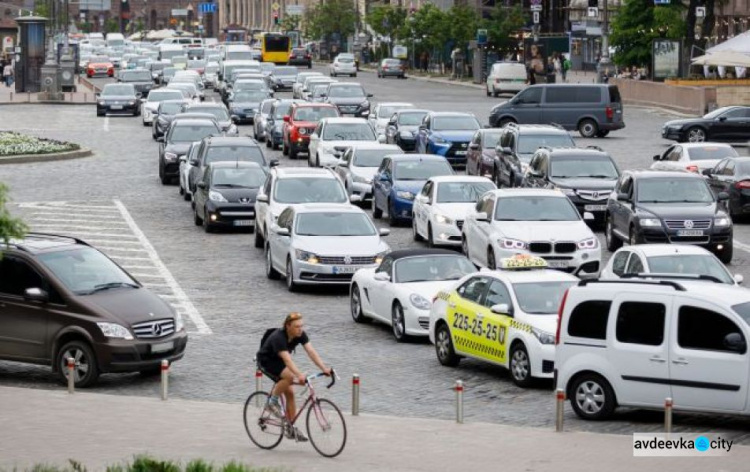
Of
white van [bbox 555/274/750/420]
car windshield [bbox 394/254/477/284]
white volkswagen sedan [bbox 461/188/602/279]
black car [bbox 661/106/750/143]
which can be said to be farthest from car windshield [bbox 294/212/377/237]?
black car [bbox 661/106/750/143]

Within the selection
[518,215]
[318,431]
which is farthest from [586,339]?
[518,215]

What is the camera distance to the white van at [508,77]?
8588 cm

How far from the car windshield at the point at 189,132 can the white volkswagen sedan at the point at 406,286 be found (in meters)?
22.2

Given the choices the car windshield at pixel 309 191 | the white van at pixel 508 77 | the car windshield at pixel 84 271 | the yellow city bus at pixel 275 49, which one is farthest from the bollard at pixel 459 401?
the yellow city bus at pixel 275 49

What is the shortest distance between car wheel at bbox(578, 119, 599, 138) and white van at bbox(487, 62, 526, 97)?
91.7 ft

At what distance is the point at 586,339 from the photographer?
741 inches

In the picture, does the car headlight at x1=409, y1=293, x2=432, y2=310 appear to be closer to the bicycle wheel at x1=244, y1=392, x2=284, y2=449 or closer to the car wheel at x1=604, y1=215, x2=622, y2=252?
the bicycle wheel at x1=244, y1=392, x2=284, y2=449

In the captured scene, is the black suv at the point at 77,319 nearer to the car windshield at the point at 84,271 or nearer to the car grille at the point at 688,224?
Answer: the car windshield at the point at 84,271

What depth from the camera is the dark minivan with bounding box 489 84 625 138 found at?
56.9m

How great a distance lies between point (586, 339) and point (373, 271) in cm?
747

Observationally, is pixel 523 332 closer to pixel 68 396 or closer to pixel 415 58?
pixel 68 396

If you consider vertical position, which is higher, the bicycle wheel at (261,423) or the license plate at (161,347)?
the bicycle wheel at (261,423)

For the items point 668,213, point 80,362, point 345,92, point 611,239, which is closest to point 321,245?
point 668,213

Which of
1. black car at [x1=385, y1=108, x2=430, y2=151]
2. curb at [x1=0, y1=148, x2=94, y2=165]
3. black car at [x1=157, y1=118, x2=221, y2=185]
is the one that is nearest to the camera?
black car at [x1=157, y1=118, x2=221, y2=185]
